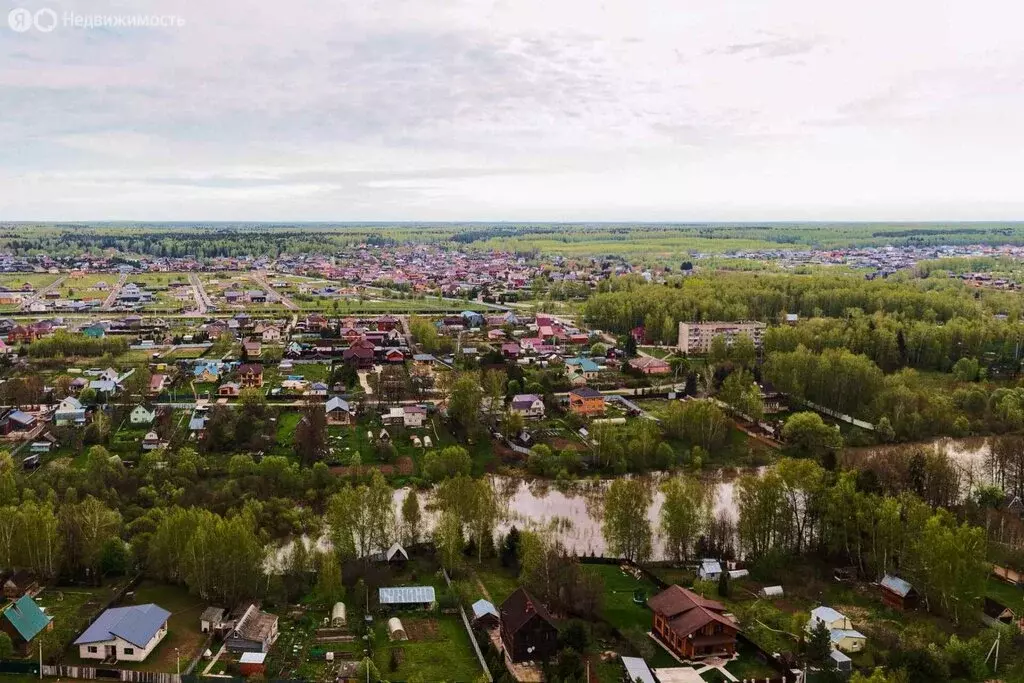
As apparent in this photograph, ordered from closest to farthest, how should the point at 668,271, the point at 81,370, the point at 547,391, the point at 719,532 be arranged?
the point at 719,532, the point at 547,391, the point at 81,370, the point at 668,271

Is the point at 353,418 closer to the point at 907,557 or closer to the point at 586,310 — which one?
the point at 907,557

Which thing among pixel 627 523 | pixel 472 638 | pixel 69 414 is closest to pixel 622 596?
pixel 627 523

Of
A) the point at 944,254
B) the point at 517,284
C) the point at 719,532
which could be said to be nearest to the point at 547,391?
the point at 719,532

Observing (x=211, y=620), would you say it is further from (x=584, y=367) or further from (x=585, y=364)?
(x=585, y=364)

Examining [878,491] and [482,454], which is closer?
[878,491]

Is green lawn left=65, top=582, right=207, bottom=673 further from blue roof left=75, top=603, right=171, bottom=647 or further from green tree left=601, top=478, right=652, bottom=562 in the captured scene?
green tree left=601, top=478, right=652, bottom=562

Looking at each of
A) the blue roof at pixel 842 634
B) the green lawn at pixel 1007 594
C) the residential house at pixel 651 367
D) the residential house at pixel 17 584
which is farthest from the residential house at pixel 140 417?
the green lawn at pixel 1007 594
